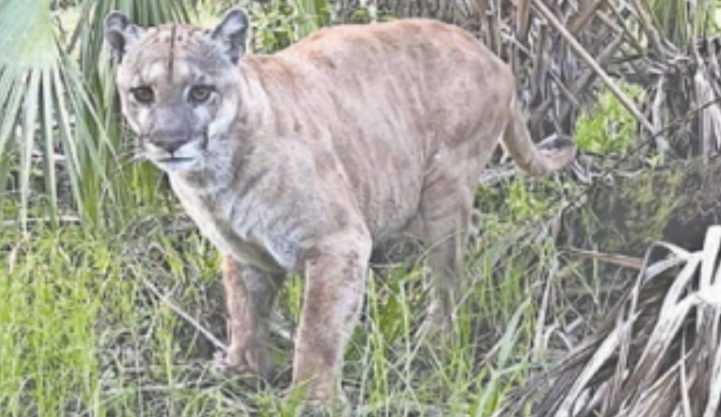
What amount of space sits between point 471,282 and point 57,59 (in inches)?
49.3

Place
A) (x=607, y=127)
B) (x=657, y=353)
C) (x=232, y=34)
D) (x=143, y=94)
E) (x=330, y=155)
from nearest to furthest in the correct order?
(x=657, y=353)
(x=143, y=94)
(x=232, y=34)
(x=330, y=155)
(x=607, y=127)

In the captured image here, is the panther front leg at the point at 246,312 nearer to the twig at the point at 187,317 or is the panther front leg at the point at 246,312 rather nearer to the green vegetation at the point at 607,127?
the twig at the point at 187,317

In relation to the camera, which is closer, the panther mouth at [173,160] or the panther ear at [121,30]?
the panther mouth at [173,160]

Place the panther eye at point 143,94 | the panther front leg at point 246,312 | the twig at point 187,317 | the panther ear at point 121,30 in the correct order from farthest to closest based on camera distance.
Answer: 1. the twig at point 187,317
2. the panther front leg at point 246,312
3. the panther ear at point 121,30
4. the panther eye at point 143,94

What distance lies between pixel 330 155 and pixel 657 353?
1.53m

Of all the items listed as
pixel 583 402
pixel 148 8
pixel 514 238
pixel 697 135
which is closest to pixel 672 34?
pixel 697 135

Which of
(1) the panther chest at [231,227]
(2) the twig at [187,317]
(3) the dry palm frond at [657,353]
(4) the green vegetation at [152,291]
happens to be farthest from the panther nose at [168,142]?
(3) the dry palm frond at [657,353]

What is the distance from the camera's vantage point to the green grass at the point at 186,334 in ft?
16.4

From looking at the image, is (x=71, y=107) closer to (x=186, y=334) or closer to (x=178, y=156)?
(x=186, y=334)

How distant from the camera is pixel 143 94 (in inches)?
193

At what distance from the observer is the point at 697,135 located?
6156 mm

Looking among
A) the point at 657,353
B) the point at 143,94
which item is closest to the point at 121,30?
the point at 143,94

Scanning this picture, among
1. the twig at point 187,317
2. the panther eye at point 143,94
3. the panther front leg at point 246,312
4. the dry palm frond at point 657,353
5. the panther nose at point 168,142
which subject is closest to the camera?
the dry palm frond at point 657,353

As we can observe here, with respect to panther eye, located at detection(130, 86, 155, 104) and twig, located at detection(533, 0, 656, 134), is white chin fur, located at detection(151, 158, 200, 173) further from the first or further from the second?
twig, located at detection(533, 0, 656, 134)
